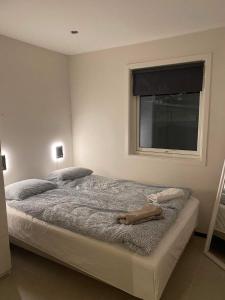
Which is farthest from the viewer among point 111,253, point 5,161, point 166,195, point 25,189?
point 5,161

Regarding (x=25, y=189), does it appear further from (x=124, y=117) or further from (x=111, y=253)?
(x=124, y=117)

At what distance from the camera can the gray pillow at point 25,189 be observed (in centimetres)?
257

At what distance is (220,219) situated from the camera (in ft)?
8.24

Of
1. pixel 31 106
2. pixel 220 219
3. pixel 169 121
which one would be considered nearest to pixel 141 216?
pixel 220 219

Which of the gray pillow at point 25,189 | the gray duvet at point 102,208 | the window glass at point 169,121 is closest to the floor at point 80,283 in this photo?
the gray duvet at point 102,208

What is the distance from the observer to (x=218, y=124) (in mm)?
2666

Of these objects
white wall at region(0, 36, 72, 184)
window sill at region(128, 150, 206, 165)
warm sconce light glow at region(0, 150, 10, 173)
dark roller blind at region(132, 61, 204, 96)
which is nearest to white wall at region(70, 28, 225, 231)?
window sill at region(128, 150, 206, 165)

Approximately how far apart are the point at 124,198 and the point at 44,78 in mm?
2043

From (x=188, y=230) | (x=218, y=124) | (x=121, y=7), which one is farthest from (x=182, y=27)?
(x=188, y=230)

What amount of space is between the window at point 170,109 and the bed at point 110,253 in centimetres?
99

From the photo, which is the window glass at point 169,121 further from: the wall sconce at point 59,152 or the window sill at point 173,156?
the wall sconce at point 59,152

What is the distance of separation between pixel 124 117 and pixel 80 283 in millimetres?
2147

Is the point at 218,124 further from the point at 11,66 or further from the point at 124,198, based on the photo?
the point at 11,66

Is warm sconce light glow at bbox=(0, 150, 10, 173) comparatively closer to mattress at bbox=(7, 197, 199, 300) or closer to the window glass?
mattress at bbox=(7, 197, 199, 300)
